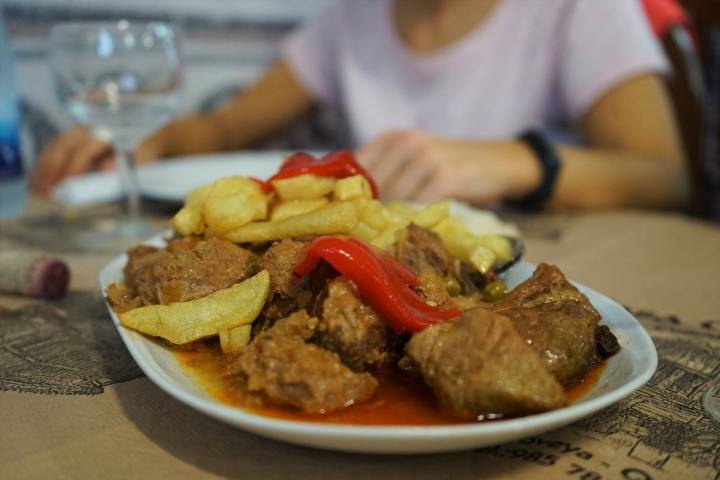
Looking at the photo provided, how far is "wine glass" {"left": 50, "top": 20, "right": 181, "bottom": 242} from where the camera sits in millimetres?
1466

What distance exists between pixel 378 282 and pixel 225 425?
0.71 ft

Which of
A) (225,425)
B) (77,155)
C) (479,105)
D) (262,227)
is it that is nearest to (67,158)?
(77,155)

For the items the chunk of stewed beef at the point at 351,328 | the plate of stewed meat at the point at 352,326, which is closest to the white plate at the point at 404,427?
the plate of stewed meat at the point at 352,326

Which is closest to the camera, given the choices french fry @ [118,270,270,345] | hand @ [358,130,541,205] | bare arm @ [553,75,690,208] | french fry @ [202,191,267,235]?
french fry @ [118,270,270,345]

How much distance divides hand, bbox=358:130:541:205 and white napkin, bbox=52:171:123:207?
2.11 ft

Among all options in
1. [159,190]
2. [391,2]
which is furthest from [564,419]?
[391,2]

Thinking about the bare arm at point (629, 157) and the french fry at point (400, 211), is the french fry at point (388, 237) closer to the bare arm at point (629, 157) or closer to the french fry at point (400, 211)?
the french fry at point (400, 211)

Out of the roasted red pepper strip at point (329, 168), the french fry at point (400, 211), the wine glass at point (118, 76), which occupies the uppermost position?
the wine glass at point (118, 76)

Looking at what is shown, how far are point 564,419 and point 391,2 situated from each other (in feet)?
7.02

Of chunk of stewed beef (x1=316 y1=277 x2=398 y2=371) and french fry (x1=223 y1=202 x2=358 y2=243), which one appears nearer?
chunk of stewed beef (x1=316 y1=277 x2=398 y2=371)

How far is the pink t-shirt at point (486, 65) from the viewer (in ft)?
6.53

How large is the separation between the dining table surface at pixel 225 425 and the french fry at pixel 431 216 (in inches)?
13.1

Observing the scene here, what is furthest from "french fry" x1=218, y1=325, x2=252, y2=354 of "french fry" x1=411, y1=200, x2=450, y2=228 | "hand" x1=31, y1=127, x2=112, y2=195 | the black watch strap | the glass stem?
"hand" x1=31, y1=127, x2=112, y2=195

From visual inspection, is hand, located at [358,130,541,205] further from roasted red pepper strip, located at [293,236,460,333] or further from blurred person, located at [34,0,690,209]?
roasted red pepper strip, located at [293,236,460,333]
